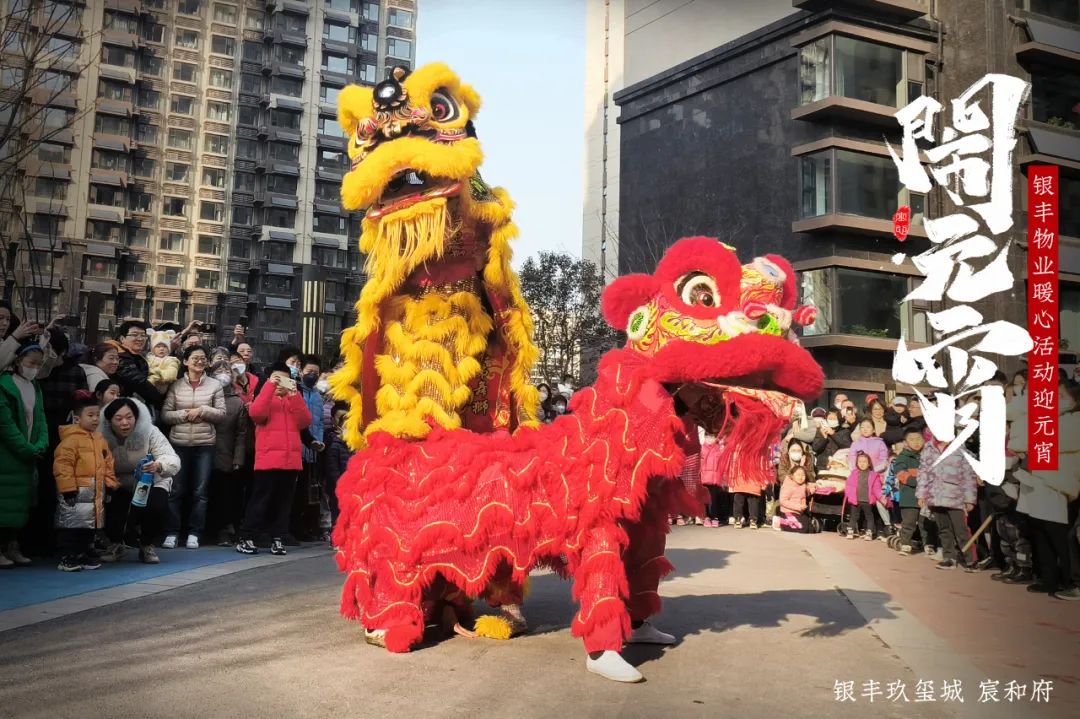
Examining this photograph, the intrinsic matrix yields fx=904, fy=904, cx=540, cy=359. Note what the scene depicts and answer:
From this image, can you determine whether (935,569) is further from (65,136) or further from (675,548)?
(65,136)

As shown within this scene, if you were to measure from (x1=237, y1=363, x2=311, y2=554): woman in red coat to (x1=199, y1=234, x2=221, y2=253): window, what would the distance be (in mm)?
40060

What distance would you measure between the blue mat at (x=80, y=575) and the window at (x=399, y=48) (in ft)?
157

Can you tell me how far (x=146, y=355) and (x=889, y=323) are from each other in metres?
19.5

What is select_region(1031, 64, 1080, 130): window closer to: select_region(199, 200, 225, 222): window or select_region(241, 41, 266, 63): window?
select_region(199, 200, 225, 222): window

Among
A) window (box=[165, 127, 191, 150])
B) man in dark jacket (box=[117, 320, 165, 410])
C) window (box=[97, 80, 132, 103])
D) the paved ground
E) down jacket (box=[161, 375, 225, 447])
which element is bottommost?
the paved ground

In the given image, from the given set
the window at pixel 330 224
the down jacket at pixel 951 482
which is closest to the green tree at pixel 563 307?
the down jacket at pixel 951 482

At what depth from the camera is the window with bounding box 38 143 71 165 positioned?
38.7 m

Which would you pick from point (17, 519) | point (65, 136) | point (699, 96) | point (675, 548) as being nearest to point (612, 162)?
point (699, 96)

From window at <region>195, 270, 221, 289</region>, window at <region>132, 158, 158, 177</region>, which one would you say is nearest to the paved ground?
window at <region>195, 270, 221, 289</region>

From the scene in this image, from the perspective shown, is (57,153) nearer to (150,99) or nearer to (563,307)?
(150,99)

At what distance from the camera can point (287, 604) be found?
5387mm

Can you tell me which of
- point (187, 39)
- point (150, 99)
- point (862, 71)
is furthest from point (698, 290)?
point (187, 39)

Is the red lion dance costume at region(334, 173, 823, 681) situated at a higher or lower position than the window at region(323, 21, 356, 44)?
lower

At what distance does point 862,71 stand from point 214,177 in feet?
109
